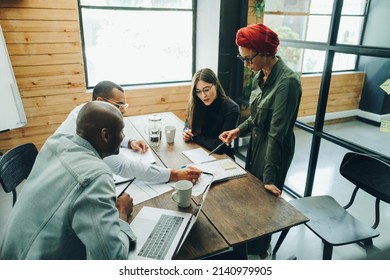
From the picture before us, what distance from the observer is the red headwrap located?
1607 millimetres

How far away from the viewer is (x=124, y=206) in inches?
49.4

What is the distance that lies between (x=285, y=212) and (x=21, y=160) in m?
1.56

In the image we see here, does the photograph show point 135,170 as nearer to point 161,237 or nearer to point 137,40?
point 161,237

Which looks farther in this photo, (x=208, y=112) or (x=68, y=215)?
(x=208, y=112)

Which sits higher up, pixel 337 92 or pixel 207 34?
pixel 207 34

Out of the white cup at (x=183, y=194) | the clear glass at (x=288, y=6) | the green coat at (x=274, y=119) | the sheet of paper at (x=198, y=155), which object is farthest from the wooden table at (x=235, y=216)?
the clear glass at (x=288, y=6)

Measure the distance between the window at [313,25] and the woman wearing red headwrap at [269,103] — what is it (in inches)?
34.9

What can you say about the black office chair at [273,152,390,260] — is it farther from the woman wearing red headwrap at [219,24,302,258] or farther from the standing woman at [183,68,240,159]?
the standing woman at [183,68,240,159]

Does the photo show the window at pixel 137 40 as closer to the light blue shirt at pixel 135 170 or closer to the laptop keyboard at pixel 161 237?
the light blue shirt at pixel 135 170

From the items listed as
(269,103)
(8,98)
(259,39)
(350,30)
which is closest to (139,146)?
(269,103)

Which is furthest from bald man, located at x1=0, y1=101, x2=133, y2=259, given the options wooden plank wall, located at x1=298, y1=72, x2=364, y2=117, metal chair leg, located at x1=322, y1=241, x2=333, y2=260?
wooden plank wall, located at x1=298, y1=72, x2=364, y2=117

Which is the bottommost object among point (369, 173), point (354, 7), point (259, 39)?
point (369, 173)

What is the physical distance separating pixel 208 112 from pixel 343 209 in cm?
110

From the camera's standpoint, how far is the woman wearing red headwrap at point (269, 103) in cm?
157
